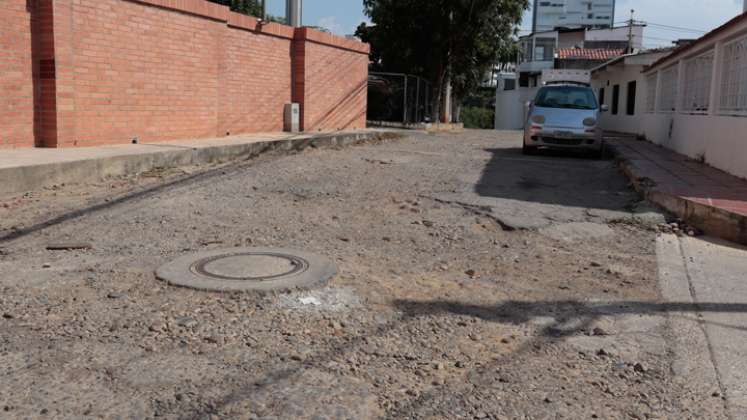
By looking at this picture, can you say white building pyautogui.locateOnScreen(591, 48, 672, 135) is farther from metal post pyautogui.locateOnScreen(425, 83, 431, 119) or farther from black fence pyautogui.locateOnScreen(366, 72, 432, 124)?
black fence pyautogui.locateOnScreen(366, 72, 432, 124)

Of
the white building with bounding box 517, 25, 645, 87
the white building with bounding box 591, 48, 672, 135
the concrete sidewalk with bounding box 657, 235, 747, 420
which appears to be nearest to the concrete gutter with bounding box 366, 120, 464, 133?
the white building with bounding box 591, 48, 672, 135

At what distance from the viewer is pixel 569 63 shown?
42188 millimetres

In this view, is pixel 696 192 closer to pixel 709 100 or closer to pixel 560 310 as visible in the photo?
pixel 560 310

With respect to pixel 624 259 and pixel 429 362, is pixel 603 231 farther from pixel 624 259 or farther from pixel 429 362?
pixel 429 362

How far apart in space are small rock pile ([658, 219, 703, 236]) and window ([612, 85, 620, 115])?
22.0 m

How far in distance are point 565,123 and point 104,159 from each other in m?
9.43

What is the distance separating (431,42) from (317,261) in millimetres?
22563

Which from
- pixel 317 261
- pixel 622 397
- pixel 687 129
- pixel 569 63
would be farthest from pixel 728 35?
pixel 569 63

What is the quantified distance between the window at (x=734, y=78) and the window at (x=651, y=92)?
8344 mm

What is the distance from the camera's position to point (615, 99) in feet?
94.0

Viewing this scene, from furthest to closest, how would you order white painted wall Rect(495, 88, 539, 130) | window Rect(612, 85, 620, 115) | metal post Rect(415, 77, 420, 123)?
white painted wall Rect(495, 88, 539, 130)
window Rect(612, 85, 620, 115)
metal post Rect(415, 77, 420, 123)

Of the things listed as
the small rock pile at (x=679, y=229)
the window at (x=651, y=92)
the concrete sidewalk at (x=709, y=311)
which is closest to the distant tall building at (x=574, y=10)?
Answer: the window at (x=651, y=92)

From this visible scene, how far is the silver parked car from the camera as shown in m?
14.1

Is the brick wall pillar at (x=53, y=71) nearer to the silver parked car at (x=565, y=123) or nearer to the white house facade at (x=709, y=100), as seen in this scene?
the silver parked car at (x=565, y=123)
